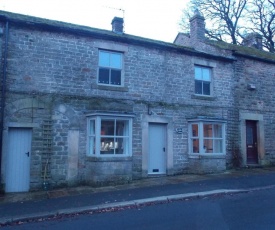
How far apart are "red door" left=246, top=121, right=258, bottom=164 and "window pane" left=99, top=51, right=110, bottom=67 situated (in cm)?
871

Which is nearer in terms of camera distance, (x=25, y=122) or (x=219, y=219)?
(x=219, y=219)

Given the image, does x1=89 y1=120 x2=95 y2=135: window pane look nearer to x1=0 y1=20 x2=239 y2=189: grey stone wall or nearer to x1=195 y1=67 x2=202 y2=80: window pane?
x1=0 y1=20 x2=239 y2=189: grey stone wall

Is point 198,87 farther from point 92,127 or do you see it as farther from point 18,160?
point 18,160

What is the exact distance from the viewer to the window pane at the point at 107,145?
11.3 meters

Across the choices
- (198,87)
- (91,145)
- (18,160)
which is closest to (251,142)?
(198,87)

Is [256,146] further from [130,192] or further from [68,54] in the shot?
[68,54]

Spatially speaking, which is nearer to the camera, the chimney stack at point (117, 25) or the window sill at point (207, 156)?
the window sill at point (207, 156)

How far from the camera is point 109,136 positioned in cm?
1139

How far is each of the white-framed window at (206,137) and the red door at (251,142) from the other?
2.57 m

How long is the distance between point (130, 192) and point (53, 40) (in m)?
6.58

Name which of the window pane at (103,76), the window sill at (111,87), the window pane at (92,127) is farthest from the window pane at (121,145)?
the window pane at (103,76)

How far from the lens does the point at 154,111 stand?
12.8 m

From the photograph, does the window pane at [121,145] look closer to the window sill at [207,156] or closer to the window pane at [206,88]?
the window sill at [207,156]

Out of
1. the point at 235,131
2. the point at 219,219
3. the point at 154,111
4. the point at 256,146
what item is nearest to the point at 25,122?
the point at 154,111
